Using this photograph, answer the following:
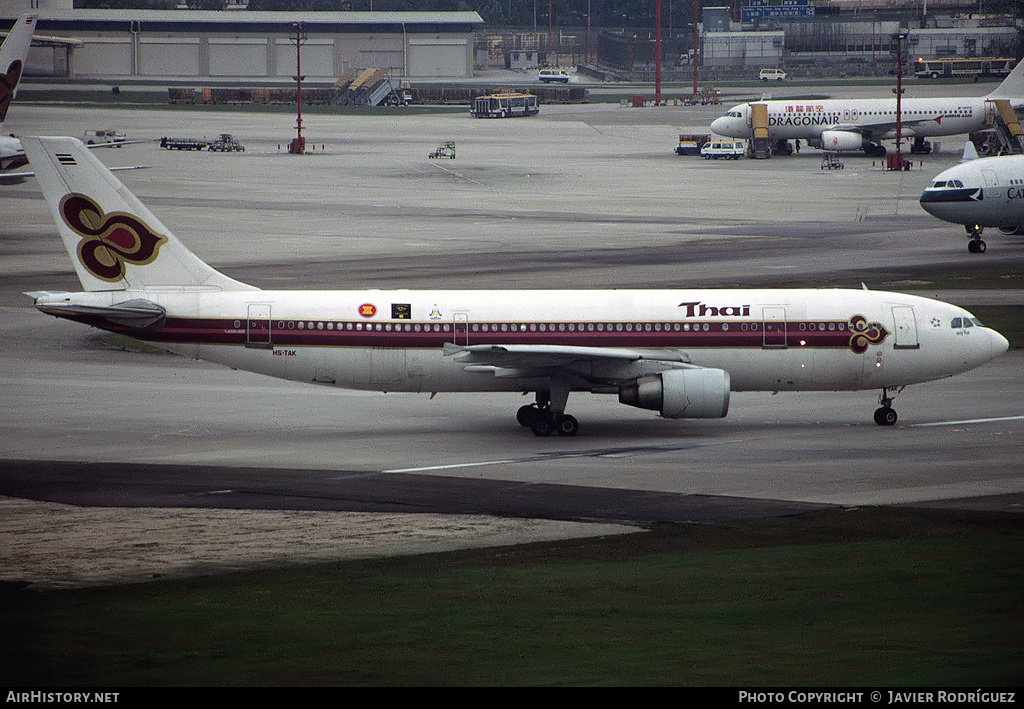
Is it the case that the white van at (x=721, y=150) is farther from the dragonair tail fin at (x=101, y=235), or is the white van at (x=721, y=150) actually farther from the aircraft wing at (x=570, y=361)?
the dragonair tail fin at (x=101, y=235)

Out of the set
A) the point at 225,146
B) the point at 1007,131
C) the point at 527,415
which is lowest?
the point at 527,415

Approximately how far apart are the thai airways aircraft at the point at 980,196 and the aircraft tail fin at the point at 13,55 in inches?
2266

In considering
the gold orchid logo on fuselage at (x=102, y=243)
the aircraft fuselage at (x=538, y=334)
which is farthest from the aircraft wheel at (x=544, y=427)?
the gold orchid logo on fuselage at (x=102, y=243)

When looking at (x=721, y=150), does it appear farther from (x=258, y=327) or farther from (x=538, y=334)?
(x=258, y=327)

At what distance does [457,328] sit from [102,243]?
11216 millimetres

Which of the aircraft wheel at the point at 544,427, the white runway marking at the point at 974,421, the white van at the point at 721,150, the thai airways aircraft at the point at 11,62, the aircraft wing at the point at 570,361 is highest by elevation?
the thai airways aircraft at the point at 11,62

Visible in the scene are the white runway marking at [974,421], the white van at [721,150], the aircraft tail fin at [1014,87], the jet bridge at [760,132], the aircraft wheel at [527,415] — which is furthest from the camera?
the jet bridge at [760,132]

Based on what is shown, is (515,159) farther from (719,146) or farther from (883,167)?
(883,167)

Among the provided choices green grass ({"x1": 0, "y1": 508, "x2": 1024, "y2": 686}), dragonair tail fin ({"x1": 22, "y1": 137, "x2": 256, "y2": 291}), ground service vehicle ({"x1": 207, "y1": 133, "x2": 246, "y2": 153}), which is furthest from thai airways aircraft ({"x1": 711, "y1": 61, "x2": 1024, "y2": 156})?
green grass ({"x1": 0, "y1": 508, "x2": 1024, "y2": 686})

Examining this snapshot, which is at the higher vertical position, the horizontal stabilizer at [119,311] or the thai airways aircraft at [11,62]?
the thai airways aircraft at [11,62]

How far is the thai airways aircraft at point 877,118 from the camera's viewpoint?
14250 centimetres

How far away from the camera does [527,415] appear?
141ft

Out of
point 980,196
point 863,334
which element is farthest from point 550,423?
point 980,196

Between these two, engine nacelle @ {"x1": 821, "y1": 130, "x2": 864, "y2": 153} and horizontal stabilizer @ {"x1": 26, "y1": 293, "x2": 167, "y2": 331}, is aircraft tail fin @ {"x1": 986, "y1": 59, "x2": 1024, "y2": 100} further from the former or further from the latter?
horizontal stabilizer @ {"x1": 26, "y1": 293, "x2": 167, "y2": 331}
